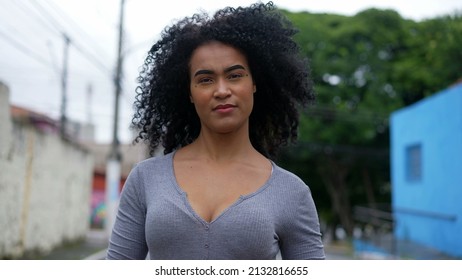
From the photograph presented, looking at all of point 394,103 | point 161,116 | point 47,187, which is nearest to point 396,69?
point 394,103

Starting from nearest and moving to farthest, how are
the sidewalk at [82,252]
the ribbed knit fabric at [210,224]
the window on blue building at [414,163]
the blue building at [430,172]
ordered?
the ribbed knit fabric at [210,224], the sidewalk at [82,252], the blue building at [430,172], the window on blue building at [414,163]

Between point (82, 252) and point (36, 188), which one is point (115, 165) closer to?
point (36, 188)

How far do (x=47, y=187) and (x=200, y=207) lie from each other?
10.2 meters

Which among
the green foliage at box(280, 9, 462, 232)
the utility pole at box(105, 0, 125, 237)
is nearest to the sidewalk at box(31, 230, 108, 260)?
the utility pole at box(105, 0, 125, 237)

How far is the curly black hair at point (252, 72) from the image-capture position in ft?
5.85

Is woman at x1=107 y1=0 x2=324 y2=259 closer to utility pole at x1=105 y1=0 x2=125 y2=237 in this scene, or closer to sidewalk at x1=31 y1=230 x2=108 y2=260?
sidewalk at x1=31 y1=230 x2=108 y2=260

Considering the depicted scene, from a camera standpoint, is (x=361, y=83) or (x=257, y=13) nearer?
(x=257, y=13)

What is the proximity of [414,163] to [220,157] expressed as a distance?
1210 centimetres

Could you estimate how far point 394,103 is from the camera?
20.6m

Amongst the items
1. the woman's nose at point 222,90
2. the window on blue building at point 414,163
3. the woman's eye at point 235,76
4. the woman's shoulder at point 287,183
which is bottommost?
the woman's shoulder at point 287,183

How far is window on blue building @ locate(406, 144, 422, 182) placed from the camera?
1281 cm

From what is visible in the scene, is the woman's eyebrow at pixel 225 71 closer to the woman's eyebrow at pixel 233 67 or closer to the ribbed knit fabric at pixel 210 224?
the woman's eyebrow at pixel 233 67

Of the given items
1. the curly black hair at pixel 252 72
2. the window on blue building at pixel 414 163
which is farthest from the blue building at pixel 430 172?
the curly black hair at pixel 252 72
